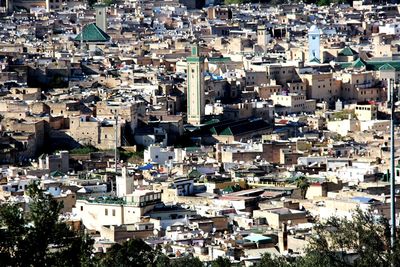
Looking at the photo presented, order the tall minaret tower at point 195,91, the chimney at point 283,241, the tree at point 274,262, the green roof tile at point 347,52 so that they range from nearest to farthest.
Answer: the tree at point 274,262, the chimney at point 283,241, the tall minaret tower at point 195,91, the green roof tile at point 347,52

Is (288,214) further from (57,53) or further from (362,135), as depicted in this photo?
(57,53)

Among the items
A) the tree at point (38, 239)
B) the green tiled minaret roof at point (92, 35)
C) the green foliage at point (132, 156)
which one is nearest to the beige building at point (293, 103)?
the green foliage at point (132, 156)

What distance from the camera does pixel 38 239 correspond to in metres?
16.2

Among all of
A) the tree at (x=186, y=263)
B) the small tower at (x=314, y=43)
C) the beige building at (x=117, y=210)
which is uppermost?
the tree at (x=186, y=263)

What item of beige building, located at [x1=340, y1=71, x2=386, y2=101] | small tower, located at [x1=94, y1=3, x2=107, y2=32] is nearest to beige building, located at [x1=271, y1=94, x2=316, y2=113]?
beige building, located at [x1=340, y1=71, x2=386, y2=101]

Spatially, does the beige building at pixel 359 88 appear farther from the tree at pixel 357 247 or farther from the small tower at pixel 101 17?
the tree at pixel 357 247

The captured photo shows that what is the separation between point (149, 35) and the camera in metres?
58.1

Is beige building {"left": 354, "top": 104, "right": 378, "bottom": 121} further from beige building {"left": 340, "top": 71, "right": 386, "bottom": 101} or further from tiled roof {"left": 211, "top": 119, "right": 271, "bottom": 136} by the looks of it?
beige building {"left": 340, "top": 71, "right": 386, "bottom": 101}

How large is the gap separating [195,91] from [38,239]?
23.8 meters

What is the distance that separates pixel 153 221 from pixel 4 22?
37.0 m

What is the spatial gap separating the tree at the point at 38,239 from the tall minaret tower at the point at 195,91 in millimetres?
22575

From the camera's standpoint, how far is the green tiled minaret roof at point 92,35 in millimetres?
53531

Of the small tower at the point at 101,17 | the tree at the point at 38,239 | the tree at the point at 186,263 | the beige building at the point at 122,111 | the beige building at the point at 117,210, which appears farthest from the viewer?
the small tower at the point at 101,17

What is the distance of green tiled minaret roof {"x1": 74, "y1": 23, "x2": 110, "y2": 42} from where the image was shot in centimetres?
5353
